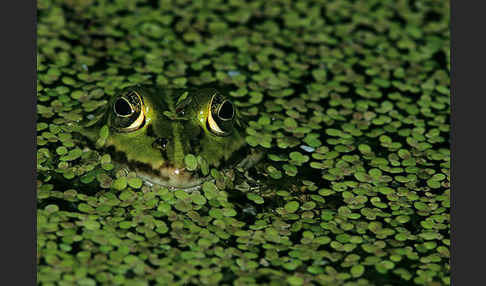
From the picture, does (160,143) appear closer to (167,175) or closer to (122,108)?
(167,175)

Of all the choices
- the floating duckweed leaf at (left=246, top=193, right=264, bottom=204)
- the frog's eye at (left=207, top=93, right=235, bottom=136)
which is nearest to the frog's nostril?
the frog's eye at (left=207, top=93, right=235, bottom=136)

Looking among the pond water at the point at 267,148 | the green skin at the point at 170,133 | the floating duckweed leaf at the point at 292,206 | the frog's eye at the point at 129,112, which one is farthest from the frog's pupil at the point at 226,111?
the floating duckweed leaf at the point at 292,206

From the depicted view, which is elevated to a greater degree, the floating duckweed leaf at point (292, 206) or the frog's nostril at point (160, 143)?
the frog's nostril at point (160, 143)

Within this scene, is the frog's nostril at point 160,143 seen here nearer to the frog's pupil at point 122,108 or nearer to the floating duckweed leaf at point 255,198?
the frog's pupil at point 122,108

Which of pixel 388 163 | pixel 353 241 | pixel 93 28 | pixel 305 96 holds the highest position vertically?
pixel 93 28

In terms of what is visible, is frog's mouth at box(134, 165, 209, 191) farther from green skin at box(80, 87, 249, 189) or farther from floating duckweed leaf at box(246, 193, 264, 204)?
floating duckweed leaf at box(246, 193, 264, 204)

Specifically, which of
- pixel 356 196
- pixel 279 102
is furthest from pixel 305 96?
pixel 356 196

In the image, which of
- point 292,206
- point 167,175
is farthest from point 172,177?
point 292,206

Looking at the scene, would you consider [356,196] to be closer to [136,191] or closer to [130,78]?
[136,191]
